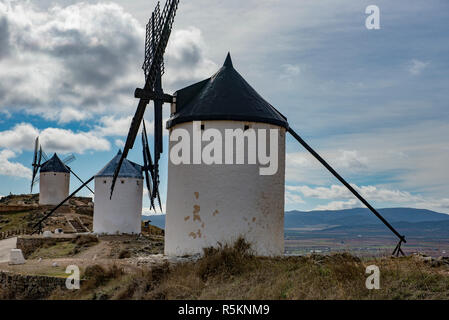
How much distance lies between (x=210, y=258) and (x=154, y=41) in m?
8.43

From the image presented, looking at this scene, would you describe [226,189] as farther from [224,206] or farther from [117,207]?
[117,207]

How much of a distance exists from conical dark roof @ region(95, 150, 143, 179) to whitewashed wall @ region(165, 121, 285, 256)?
52.5 feet

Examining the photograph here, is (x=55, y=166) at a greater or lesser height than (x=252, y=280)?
greater

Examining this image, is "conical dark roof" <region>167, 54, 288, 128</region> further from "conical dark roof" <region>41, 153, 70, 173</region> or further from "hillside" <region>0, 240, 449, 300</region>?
"conical dark roof" <region>41, 153, 70, 173</region>

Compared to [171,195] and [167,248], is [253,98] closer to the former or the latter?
[171,195]

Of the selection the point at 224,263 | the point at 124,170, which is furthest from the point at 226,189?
the point at 124,170

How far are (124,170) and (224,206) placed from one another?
1760 centimetres

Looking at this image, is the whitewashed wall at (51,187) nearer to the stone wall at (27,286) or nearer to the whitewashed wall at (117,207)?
the whitewashed wall at (117,207)

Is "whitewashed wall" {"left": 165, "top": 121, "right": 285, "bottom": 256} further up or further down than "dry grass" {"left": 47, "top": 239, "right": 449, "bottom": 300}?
further up

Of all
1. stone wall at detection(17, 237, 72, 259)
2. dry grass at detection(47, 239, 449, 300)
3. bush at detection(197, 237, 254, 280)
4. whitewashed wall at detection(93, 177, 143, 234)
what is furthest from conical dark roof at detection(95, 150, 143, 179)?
bush at detection(197, 237, 254, 280)

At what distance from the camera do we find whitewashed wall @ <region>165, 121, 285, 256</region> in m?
12.3

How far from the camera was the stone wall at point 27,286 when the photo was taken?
11.9 m

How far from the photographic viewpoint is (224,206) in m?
12.3

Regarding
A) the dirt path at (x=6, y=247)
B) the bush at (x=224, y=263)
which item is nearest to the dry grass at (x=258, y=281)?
the bush at (x=224, y=263)
